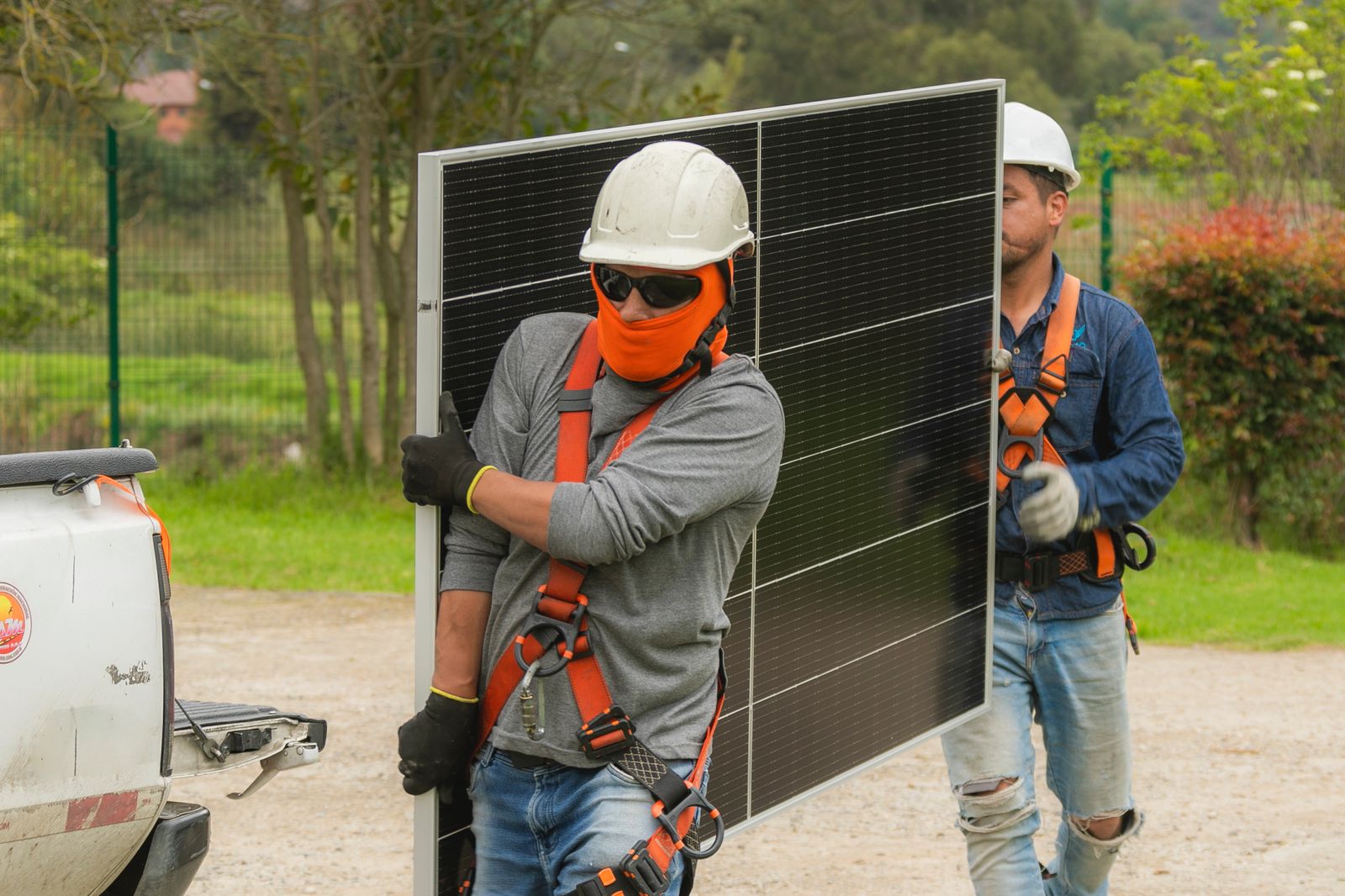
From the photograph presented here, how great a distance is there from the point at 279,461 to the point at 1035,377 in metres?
10.3

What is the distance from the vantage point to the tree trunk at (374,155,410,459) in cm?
1390

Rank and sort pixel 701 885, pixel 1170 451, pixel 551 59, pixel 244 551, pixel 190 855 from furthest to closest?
1. pixel 551 59
2. pixel 244 551
3. pixel 701 885
4. pixel 1170 451
5. pixel 190 855

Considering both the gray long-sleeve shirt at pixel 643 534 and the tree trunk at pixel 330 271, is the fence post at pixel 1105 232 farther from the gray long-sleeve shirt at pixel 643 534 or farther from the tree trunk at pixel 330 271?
the gray long-sleeve shirt at pixel 643 534

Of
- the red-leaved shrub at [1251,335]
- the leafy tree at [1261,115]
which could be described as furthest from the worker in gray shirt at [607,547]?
the leafy tree at [1261,115]

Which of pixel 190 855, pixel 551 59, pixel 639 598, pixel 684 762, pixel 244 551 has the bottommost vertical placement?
pixel 244 551

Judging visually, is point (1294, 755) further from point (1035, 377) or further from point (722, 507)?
point (722, 507)

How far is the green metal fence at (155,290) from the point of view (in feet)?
44.1

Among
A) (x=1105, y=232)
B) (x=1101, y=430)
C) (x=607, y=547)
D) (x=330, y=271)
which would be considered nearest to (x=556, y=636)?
(x=607, y=547)

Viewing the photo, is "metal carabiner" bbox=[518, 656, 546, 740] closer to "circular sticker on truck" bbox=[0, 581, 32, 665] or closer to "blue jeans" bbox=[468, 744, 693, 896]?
"blue jeans" bbox=[468, 744, 693, 896]

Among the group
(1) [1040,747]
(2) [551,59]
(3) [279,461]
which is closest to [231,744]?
(1) [1040,747]

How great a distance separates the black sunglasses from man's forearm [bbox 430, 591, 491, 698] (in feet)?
2.07

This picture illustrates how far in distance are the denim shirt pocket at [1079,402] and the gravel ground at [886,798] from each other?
128cm

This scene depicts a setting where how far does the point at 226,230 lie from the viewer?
14.1m

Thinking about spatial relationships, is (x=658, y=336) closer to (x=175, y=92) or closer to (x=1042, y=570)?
(x=1042, y=570)
